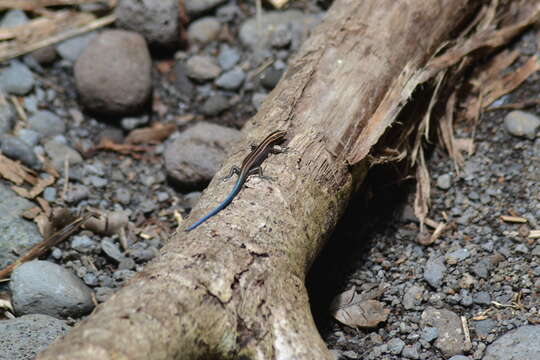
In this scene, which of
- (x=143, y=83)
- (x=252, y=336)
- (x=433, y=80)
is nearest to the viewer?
(x=252, y=336)

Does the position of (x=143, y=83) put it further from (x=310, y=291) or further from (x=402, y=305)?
(x=402, y=305)

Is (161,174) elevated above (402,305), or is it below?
above

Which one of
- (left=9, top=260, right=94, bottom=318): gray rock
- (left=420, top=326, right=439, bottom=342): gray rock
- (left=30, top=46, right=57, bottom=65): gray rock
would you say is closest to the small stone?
(left=420, top=326, right=439, bottom=342): gray rock

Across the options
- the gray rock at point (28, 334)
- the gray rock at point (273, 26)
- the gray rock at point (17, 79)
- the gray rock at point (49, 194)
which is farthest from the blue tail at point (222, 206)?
the gray rock at point (17, 79)

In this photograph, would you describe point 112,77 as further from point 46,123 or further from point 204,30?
point 204,30

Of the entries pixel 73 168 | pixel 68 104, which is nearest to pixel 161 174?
pixel 73 168

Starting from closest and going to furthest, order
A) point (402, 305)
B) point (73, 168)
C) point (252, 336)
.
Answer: point (252, 336) → point (402, 305) → point (73, 168)
